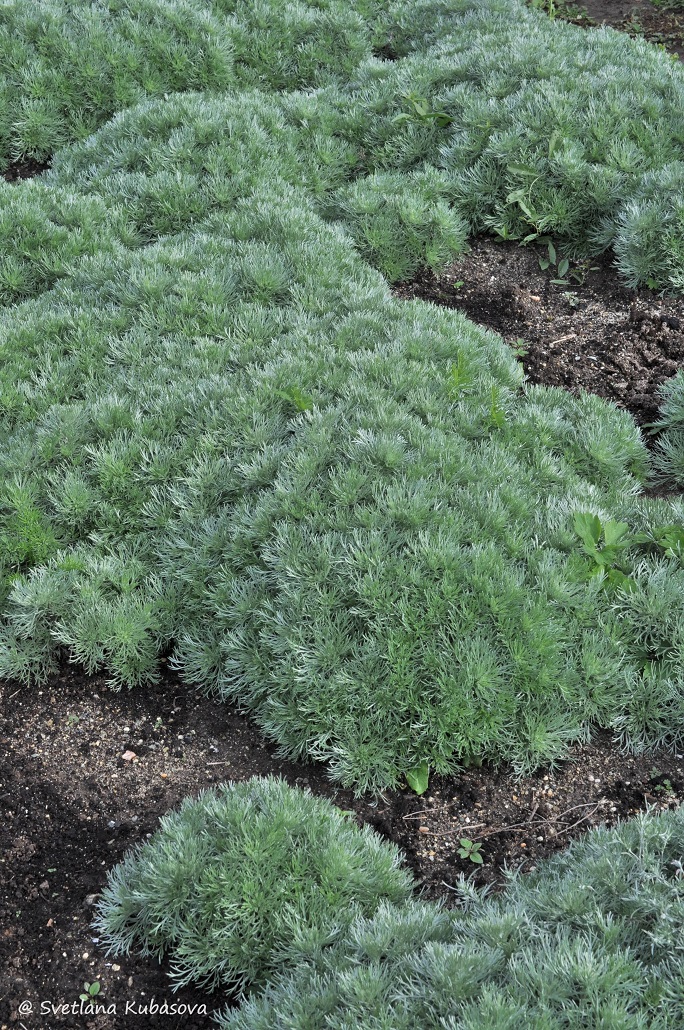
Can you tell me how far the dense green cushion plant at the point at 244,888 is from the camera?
308 centimetres

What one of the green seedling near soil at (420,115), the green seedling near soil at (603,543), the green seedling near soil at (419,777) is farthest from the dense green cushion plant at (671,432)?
the green seedling near soil at (420,115)

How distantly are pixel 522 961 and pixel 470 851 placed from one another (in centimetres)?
94

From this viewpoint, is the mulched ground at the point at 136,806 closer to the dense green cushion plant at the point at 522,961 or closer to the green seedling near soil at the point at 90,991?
the green seedling near soil at the point at 90,991

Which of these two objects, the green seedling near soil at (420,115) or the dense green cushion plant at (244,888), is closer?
the dense green cushion plant at (244,888)

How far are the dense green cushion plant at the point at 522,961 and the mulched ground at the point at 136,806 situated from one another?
0.38 meters

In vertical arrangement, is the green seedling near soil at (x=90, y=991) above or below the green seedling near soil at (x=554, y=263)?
below

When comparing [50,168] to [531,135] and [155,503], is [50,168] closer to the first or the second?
[531,135]

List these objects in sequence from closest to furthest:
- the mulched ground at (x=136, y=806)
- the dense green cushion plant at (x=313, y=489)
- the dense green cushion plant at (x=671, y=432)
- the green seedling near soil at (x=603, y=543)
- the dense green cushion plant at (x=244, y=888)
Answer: the dense green cushion plant at (x=244, y=888) → the mulched ground at (x=136, y=806) → the dense green cushion plant at (x=313, y=489) → the green seedling near soil at (x=603, y=543) → the dense green cushion plant at (x=671, y=432)

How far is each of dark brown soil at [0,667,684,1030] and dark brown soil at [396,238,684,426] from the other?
2.50 m

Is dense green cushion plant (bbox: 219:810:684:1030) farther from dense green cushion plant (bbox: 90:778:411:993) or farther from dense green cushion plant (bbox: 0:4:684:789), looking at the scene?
dense green cushion plant (bbox: 0:4:684:789)

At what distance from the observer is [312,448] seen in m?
4.55

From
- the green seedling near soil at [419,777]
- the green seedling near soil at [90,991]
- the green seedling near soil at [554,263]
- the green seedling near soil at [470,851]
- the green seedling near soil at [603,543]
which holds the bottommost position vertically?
the green seedling near soil at [90,991]

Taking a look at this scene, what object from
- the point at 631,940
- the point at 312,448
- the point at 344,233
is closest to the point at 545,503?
the point at 312,448

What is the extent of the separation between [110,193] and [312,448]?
11.2 feet
